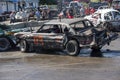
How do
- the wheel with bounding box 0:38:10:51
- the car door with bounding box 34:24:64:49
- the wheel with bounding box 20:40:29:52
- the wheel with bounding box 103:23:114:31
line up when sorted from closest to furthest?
the car door with bounding box 34:24:64:49 < the wheel with bounding box 20:40:29:52 < the wheel with bounding box 0:38:10:51 < the wheel with bounding box 103:23:114:31

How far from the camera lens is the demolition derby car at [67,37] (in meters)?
14.7

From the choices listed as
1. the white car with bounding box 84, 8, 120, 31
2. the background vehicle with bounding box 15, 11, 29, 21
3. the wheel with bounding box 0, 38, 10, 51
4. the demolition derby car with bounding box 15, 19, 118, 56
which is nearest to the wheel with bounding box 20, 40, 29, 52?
the demolition derby car with bounding box 15, 19, 118, 56

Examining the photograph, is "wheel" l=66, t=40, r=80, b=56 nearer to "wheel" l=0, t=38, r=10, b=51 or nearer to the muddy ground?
the muddy ground

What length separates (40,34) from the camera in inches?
621

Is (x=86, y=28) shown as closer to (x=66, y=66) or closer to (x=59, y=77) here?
(x=66, y=66)

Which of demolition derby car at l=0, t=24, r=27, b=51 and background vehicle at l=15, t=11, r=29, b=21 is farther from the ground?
demolition derby car at l=0, t=24, r=27, b=51

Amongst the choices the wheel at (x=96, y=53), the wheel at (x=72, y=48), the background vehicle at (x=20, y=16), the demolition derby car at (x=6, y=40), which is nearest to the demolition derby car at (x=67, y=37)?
the wheel at (x=72, y=48)

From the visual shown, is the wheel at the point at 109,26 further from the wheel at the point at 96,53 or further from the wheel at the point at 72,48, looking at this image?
the wheel at the point at 72,48

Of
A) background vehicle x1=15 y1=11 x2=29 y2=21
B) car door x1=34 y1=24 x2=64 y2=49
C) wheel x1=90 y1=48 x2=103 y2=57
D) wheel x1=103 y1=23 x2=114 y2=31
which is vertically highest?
car door x1=34 y1=24 x2=64 y2=49

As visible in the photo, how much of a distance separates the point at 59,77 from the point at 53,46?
502 centimetres

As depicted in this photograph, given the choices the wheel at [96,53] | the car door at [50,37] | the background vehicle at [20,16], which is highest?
the car door at [50,37]

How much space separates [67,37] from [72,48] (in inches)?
19.0

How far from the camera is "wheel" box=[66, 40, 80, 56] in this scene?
582 inches

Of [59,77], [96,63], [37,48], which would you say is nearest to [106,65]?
[96,63]
